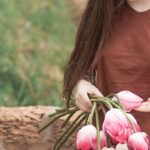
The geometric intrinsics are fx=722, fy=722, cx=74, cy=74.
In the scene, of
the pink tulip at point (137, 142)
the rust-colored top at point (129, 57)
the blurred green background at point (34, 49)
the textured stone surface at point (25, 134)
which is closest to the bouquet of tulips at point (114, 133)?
the pink tulip at point (137, 142)

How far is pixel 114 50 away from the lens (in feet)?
5.89

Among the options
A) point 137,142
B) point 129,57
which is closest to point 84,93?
point 129,57

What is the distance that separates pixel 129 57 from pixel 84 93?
7.0 inches

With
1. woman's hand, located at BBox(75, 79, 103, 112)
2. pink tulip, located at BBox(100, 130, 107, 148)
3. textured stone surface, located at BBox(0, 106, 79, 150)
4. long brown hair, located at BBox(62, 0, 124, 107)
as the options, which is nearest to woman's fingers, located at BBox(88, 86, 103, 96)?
woman's hand, located at BBox(75, 79, 103, 112)

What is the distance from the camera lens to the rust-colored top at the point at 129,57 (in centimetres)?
177

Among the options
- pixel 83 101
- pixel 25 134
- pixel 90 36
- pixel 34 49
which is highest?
pixel 90 36

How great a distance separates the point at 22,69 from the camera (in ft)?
13.6

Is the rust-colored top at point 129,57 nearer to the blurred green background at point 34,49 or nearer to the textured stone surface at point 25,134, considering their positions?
the textured stone surface at point 25,134

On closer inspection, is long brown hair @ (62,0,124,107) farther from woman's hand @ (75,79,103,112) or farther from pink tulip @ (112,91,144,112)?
pink tulip @ (112,91,144,112)

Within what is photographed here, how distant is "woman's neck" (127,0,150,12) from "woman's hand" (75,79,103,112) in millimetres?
227

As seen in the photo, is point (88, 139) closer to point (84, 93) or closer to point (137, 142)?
point (137, 142)

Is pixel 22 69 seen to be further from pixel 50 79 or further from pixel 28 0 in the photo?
pixel 28 0

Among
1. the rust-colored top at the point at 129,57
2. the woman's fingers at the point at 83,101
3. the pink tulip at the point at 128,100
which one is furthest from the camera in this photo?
the rust-colored top at the point at 129,57

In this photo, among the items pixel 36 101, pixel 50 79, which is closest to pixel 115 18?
pixel 36 101
